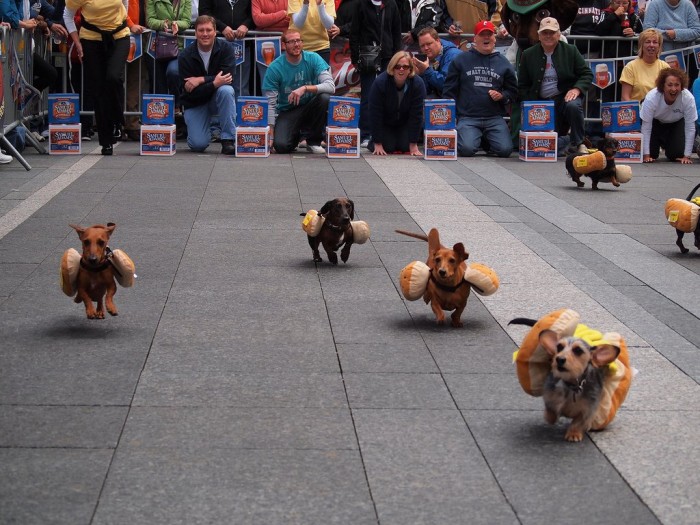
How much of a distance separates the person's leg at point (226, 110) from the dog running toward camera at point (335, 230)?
7138 millimetres

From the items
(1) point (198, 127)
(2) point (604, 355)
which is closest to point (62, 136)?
(1) point (198, 127)

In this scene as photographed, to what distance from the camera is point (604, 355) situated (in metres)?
4.54

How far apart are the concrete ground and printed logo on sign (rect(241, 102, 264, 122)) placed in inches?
172

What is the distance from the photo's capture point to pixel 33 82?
1516 centimetres

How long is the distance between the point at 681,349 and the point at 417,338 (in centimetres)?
133

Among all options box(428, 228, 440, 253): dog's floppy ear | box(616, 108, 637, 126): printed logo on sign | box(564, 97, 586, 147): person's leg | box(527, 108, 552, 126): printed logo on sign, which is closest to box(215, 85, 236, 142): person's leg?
box(527, 108, 552, 126): printed logo on sign

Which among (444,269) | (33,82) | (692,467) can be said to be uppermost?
(33,82)

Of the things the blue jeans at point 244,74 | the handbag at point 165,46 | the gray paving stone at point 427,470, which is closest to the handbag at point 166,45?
the handbag at point 165,46

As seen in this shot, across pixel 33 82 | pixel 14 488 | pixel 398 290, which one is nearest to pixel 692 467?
pixel 14 488

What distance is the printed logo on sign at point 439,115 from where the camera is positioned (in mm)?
14898

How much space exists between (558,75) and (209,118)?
4510 mm

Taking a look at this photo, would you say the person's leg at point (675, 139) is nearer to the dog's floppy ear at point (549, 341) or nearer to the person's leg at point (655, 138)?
the person's leg at point (655, 138)

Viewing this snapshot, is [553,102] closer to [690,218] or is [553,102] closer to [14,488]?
[690,218]

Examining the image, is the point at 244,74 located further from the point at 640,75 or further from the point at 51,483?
the point at 51,483
